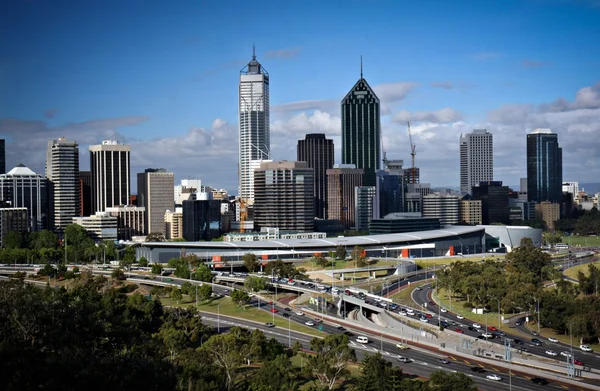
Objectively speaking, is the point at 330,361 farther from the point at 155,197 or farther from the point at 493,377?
the point at 155,197

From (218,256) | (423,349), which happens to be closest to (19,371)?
(423,349)

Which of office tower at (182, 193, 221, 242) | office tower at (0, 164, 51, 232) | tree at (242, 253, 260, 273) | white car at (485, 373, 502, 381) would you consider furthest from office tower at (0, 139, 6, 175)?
white car at (485, 373, 502, 381)

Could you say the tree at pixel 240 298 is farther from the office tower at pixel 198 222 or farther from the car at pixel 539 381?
the office tower at pixel 198 222

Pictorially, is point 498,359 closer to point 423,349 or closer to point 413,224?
point 423,349

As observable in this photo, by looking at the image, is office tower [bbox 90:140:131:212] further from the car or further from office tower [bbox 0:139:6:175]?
the car

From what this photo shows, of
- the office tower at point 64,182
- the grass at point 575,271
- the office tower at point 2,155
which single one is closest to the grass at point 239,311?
the grass at point 575,271

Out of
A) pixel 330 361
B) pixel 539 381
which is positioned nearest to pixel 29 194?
pixel 330 361
